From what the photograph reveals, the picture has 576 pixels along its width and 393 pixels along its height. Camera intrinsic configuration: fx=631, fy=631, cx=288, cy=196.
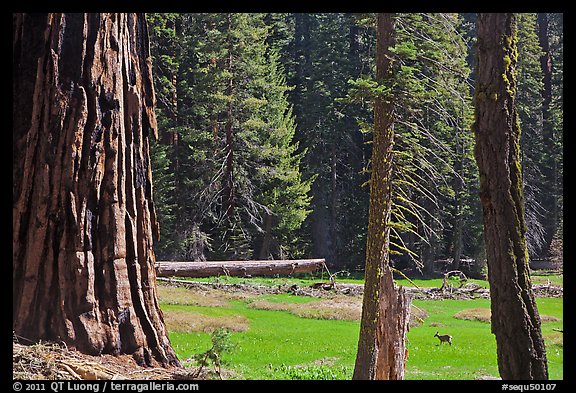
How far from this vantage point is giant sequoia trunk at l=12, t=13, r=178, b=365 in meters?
6.43

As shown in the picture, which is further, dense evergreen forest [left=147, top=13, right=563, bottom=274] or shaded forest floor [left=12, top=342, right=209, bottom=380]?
dense evergreen forest [left=147, top=13, right=563, bottom=274]

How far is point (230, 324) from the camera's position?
1480cm

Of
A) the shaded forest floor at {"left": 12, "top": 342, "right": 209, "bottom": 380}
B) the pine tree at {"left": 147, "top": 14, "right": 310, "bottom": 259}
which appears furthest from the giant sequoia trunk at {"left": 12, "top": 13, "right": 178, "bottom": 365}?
the pine tree at {"left": 147, "top": 14, "right": 310, "bottom": 259}

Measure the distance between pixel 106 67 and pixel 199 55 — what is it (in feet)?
63.0

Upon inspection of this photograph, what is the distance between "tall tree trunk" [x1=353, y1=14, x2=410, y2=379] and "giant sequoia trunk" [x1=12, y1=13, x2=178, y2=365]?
11.0ft

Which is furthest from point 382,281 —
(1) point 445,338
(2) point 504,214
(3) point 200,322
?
(3) point 200,322

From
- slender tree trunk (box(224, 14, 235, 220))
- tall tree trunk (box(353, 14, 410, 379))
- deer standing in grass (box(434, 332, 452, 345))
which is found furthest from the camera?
slender tree trunk (box(224, 14, 235, 220))

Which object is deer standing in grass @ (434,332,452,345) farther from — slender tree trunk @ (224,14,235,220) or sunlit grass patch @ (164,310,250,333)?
slender tree trunk @ (224,14,235,220)

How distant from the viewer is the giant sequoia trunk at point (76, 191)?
643 centimetres

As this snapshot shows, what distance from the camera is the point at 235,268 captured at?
76.3ft

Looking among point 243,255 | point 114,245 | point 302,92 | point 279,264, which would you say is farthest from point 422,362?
point 302,92

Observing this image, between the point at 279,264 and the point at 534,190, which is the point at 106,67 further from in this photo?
the point at 534,190

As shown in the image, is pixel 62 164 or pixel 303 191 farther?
pixel 303 191

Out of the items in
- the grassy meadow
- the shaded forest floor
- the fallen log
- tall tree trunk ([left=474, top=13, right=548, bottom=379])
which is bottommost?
the grassy meadow
